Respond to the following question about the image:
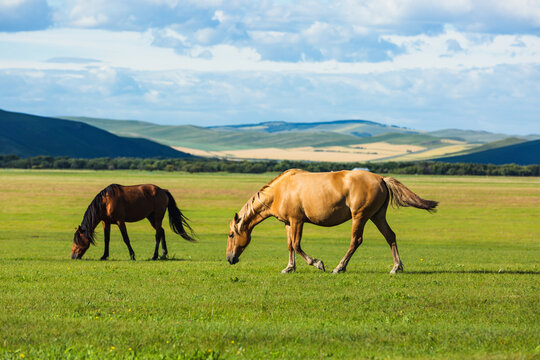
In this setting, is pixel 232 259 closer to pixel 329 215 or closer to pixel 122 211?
pixel 329 215

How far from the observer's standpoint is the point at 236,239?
18.2 metres

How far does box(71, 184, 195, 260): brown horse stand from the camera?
21.9m

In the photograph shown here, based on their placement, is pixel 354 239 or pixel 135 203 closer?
pixel 354 239

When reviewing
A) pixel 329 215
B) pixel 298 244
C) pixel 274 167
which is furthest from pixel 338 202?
pixel 274 167

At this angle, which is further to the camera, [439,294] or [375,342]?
[439,294]

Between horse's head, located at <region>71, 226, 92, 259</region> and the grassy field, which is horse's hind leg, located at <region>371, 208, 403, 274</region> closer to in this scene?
the grassy field

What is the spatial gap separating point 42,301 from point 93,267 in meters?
6.01

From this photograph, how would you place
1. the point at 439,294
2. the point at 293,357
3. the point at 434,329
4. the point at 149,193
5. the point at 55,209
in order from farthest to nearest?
the point at 55,209 < the point at 149,193 < the point at 439,294 < the point at 434,329 < the point at 293,357

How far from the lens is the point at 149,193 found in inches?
906

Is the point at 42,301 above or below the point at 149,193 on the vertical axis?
below

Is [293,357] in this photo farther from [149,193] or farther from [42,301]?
[149,193]

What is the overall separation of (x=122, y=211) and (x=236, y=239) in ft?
18.1

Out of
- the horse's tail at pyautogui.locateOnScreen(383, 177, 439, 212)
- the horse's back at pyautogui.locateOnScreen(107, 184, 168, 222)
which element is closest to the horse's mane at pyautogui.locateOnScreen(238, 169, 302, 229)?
the horse's tail at pyautogui.locateOnScreen(383, 177, 439, 212)

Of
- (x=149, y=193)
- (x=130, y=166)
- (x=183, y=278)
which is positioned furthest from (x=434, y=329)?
(x=130, y=166)
